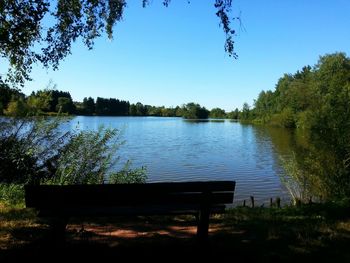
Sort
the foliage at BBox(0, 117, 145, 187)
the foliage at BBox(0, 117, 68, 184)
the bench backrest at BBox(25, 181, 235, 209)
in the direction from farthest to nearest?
the foliage at BBox(0, 117, 145, 187), the foliage at BBox(0, 117, 68, 184), the bench backrest at BBox(25, 181, 235, 209)

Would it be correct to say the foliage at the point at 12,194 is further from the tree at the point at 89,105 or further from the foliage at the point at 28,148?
the tree at the point at 89,105

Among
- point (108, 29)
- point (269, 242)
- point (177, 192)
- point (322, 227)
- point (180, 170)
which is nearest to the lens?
point (177, 192)

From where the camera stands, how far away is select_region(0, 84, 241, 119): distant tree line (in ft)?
44.8

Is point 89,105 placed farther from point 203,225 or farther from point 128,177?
point 203,225

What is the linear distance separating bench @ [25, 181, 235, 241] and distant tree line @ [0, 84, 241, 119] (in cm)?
510

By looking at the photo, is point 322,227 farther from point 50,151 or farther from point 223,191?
point 50,151

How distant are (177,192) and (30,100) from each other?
1049 cm

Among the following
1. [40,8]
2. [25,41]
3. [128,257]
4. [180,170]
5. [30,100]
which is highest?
[40,8]

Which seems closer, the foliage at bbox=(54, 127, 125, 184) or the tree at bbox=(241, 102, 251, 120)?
the foliage at bbox=(54, 127, 125, 184)

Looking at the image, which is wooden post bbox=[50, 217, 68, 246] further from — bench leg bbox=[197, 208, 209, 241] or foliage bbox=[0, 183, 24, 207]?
foliage bbox=[0, 183, 24, 207]

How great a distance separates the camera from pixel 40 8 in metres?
8.00

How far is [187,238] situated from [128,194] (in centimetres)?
126

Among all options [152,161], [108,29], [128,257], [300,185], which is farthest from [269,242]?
[152,161]

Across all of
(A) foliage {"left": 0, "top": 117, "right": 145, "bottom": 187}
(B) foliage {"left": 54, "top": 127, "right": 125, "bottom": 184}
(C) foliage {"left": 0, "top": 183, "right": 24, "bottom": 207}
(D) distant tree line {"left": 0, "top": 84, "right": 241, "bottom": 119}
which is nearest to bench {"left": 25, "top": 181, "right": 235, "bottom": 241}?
(D) distant tree line {"left": 0, "top": 84, "right": 241, "bottom": 119}
